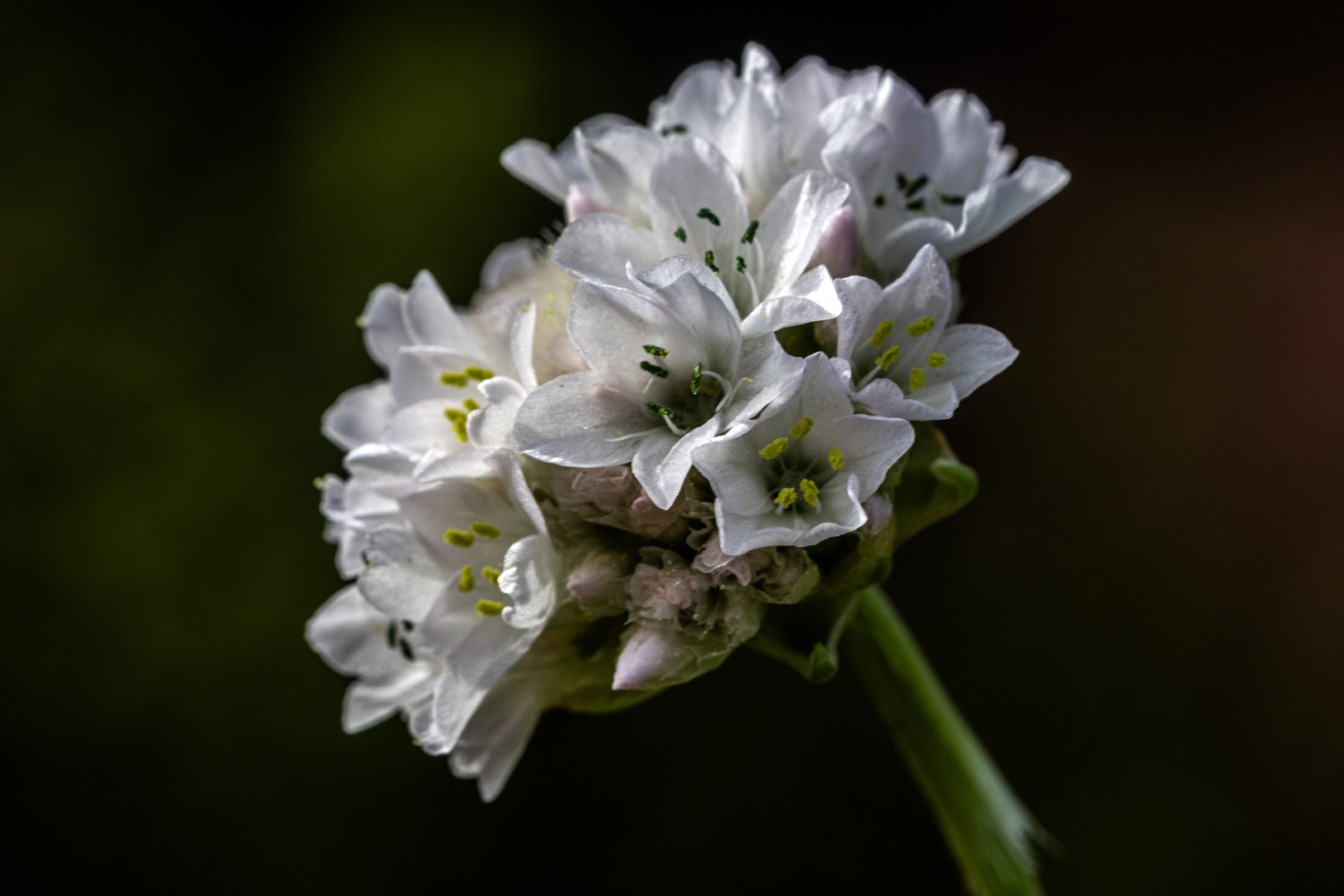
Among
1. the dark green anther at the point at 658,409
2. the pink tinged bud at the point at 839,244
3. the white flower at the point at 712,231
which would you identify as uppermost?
the white flower at the point at 712,231

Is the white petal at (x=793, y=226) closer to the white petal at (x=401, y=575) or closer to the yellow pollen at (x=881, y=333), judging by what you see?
the yellow pollen at (x=881, y=333)

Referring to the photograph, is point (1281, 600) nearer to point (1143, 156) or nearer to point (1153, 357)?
point (1153, 357)

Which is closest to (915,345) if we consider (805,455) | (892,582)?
(805,455)

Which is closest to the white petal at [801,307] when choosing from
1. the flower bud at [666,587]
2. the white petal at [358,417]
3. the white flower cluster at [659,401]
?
the white flower cluster at [659,401]

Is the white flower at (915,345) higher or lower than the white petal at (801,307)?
lower

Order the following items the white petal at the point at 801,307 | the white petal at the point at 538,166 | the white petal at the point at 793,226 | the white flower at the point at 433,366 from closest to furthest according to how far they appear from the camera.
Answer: the white petal at the point at 801,307 → the white petal at the point at 793,226 → the white flower at the point at 433,366 → the white petal at the point at 538,166

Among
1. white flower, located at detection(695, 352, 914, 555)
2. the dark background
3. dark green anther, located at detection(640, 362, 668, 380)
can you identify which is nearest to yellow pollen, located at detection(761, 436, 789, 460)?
white flower, located at detection(695, 352, 914, 555)

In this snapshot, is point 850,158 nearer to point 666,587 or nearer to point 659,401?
point 659,401
